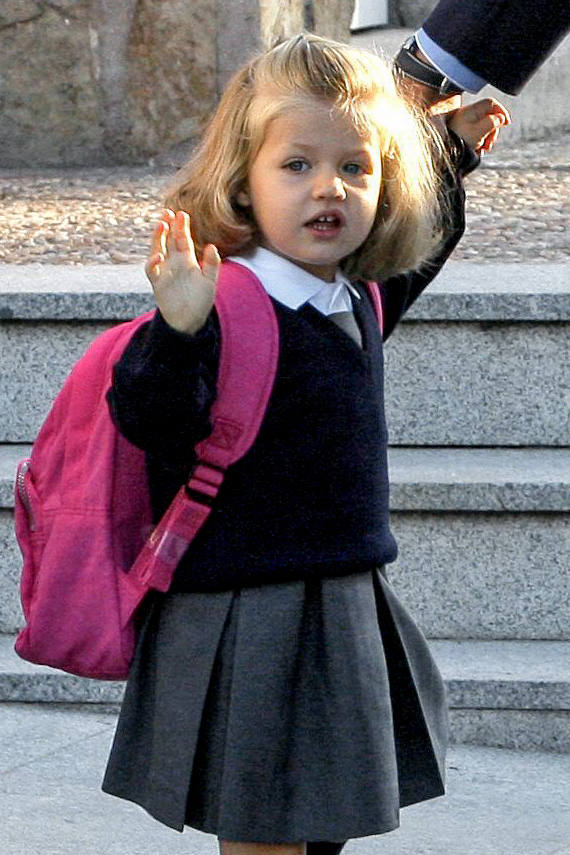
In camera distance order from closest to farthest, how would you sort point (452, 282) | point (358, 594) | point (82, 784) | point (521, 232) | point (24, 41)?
point (358, 594) → point (82, 784) → point (452, 282) → point (521, 232) → point (24, 41)

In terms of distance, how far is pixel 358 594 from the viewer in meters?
2.11

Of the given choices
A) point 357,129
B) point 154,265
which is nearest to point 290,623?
point 154,265

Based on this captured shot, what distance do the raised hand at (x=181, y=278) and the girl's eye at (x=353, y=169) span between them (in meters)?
0.26

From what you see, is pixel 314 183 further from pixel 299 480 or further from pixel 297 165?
pixel 299 480

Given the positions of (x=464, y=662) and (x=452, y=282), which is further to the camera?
(x=452, y=282)

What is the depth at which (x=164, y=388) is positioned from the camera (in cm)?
189

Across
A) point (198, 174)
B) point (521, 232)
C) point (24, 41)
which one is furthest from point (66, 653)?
point (24, 41)

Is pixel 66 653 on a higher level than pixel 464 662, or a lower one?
higher

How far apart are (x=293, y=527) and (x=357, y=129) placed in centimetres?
51

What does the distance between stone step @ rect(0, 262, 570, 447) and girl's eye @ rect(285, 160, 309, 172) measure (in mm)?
1389

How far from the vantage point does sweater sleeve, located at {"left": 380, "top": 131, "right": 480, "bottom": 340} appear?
2.35m

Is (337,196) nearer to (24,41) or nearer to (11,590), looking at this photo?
(11,590)

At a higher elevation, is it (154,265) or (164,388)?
(154,265)

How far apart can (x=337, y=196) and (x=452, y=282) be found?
62.6 inches
